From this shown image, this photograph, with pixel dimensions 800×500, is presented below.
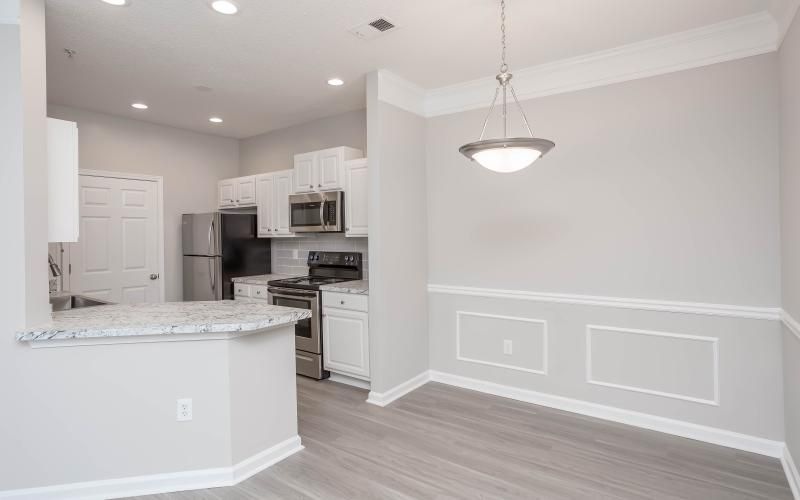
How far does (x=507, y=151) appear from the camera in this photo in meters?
2.00

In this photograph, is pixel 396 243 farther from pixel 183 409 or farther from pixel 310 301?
pixel 183 409

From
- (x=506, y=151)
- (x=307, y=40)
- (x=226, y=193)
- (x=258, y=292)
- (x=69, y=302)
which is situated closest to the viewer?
(x=506, y=151)

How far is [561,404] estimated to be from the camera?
3.45 meters

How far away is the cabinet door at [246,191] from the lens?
524 centimetres

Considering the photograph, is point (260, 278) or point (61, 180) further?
point (260, 278)

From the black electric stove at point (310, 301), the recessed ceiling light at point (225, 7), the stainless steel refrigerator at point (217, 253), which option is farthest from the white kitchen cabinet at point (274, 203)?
the recessed ceiling light at point (225, 7)

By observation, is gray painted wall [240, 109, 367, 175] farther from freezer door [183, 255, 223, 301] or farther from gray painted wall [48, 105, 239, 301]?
freezer door [183, 255, 223, 301]

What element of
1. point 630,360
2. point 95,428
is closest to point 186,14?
point 95,428

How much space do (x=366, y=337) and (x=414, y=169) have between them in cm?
152

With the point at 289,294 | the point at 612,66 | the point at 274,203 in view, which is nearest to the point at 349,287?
the point at 289,294

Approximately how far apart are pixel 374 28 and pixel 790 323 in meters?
2.89

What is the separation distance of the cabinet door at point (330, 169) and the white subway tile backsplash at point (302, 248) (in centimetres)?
64

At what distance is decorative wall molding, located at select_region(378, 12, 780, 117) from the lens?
2711 mm

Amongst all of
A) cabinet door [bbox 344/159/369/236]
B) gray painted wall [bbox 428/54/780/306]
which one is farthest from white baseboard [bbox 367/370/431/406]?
cabinet door [bbox 344/159/369/236]
